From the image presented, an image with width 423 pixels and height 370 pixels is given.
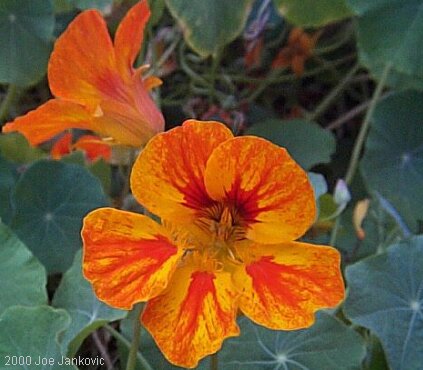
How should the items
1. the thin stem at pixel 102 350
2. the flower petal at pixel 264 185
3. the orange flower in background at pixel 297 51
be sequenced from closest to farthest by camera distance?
the flower petal at pixel 264 185 < the thin stem at pixel 102 350 < the orange flower in background at pixel 297 51

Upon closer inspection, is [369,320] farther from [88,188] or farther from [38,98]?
[38,98]

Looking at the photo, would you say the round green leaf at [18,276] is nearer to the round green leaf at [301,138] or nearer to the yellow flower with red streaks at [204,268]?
the yellow flower with red streaks at [204,268]

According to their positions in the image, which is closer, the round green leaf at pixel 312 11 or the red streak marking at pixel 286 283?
the red streak marking at pixel 286 283

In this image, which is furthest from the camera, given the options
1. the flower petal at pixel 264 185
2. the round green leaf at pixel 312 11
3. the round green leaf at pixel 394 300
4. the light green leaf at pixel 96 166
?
the round green leaf at pixel 312 11

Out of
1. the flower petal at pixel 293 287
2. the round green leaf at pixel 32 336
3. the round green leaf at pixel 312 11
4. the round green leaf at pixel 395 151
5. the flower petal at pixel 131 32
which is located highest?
the flower petal at pixel 131 32

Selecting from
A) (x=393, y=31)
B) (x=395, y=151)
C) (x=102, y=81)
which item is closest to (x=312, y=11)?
(x=393, y=31)

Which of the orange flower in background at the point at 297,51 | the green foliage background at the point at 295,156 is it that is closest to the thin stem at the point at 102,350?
the green foliage background at the point at 295,156

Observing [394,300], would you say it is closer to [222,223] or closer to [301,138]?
[222,223]

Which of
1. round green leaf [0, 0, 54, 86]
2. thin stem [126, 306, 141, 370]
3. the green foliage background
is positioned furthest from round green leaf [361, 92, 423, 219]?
thin stem [126, 306, 141, 370]
